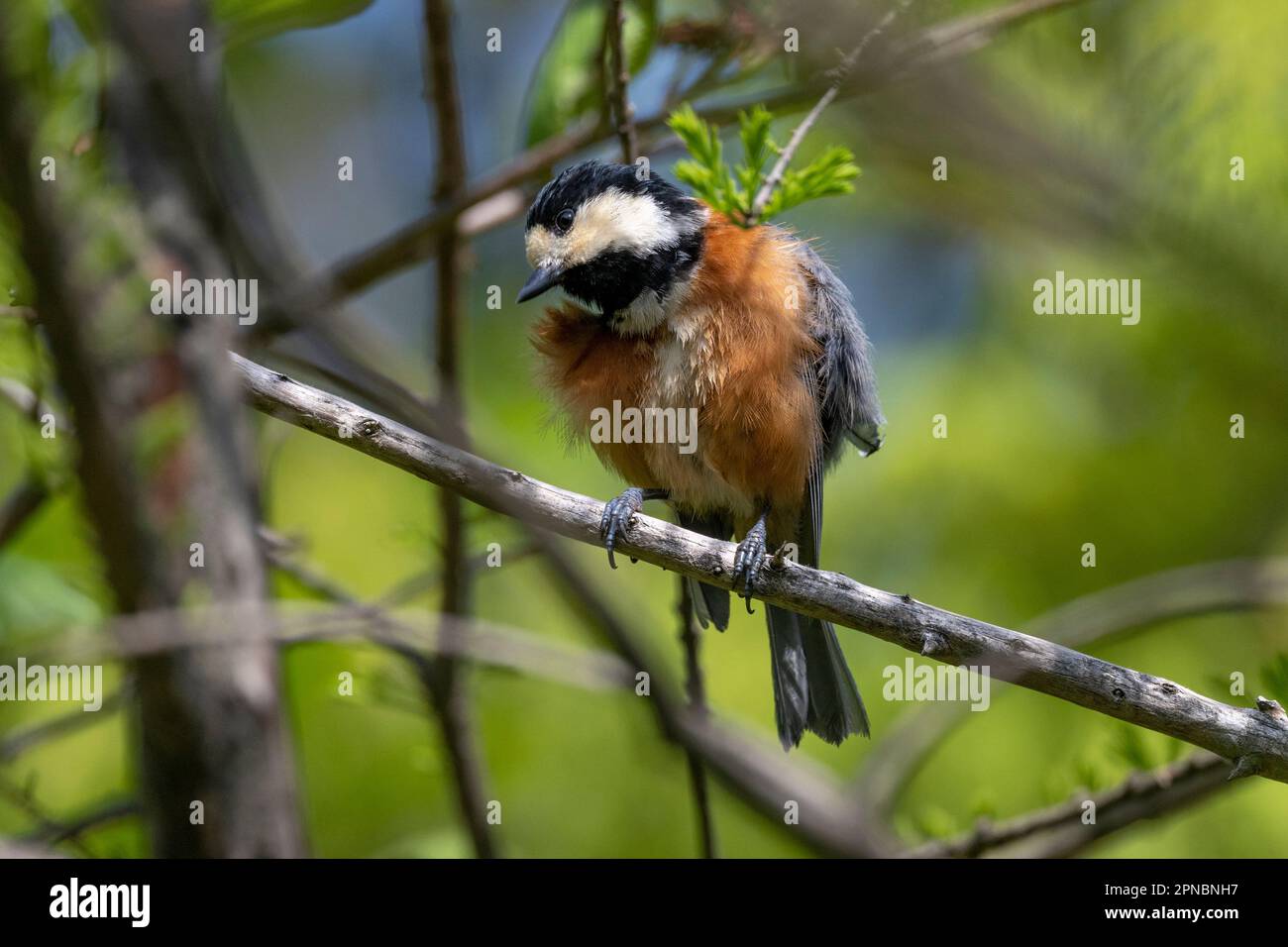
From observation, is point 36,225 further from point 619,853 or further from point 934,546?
point 934,546

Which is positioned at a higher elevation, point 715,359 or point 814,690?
point 715,359

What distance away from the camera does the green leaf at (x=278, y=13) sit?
12.2ft

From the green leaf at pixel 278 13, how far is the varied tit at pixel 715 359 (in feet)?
3.04

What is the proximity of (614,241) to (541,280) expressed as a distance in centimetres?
28

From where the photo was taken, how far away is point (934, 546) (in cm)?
493

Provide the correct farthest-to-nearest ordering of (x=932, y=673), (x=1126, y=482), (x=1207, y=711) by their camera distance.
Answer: (x=1126, y=482), (x=932, y=673), (x=1207, y=711)

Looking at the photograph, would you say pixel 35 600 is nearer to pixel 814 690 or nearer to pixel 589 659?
pixel 589 659

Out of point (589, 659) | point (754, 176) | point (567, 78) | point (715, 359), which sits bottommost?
point (589, 659)

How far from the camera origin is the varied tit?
3.62m

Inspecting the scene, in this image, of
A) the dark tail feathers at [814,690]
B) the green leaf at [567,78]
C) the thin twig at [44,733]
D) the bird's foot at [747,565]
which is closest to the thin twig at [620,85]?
the green leaf at [567,78]

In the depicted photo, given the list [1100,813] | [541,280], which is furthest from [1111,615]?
[541,280]

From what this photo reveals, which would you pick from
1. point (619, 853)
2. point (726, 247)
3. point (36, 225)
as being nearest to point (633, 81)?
point (726, 247)

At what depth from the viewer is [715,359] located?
3.60 metres

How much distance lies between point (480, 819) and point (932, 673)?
1744mm
